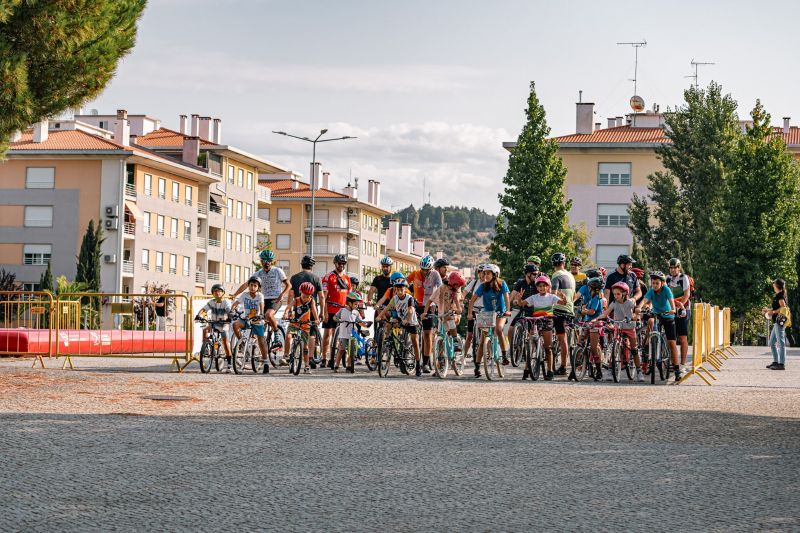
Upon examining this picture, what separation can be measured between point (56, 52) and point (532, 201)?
3571 centimetres

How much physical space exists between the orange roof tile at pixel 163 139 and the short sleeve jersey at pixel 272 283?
7884cm

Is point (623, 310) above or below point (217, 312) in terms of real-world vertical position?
above

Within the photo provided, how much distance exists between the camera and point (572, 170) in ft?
277

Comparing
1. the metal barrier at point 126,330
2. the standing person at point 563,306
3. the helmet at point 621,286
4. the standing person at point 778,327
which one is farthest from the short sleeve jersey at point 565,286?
the metal barrier at point 126,330

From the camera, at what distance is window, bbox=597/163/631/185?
84.4 m

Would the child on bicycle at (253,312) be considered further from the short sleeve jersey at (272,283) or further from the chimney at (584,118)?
the chimney at (584,118)

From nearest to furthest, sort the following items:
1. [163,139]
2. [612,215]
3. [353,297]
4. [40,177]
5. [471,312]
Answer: [471,312], [353,297], [40,177], [612,215], [163,139]

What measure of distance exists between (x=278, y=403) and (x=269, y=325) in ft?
20.3

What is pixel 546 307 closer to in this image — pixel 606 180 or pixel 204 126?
pixel 606 180

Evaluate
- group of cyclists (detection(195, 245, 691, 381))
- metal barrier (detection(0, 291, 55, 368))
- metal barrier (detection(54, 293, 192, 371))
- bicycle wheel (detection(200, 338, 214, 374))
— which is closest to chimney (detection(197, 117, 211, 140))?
metal barrier (detection(0, 291, 55, 368))

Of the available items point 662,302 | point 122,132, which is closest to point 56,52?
point 662,302

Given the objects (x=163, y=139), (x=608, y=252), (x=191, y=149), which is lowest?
(x=608, y=252)

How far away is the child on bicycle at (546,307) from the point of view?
18.4 metres

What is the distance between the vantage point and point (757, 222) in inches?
1971
